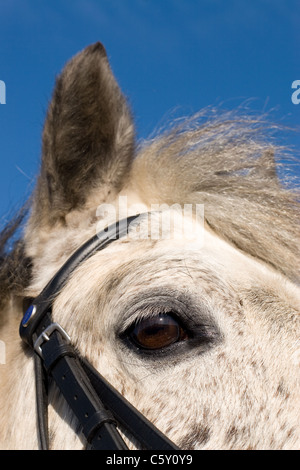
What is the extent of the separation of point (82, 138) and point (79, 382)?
114cm

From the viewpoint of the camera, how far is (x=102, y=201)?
2562 millimetres

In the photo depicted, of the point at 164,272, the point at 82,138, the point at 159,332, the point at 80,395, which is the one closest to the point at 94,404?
the point at 80,395

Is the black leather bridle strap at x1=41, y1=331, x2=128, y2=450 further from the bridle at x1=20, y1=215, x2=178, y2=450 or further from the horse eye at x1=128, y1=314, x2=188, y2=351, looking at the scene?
the horse eye at x1=128, y1=314, x2=188, y2=351

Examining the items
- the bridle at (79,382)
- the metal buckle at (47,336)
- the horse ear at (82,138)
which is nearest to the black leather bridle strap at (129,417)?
the bridle at (79,382)

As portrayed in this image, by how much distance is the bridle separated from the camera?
180 centimetres

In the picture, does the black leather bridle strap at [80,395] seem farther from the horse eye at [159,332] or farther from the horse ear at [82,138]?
the horse ear at [82,138]

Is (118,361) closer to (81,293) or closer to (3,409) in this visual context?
(81,293)

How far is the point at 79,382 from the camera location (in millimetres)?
1937

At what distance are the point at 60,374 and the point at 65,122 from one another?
114cm

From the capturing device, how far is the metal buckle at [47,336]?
207 centimetres

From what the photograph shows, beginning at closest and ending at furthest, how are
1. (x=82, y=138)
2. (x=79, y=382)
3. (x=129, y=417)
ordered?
1. (x=129, y=417)
2. (x=79, y=382)
3. (x=82, y=138)

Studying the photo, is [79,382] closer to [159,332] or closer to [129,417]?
[129,417]

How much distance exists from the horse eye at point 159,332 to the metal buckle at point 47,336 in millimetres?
331

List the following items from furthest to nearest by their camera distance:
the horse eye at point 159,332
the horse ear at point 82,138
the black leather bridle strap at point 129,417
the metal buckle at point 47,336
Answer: the horse ear at point 82,138 → the metal buckle at point 47,336 → the horse eye at point 159,332 → the black leather bridle strap at point 129,417
